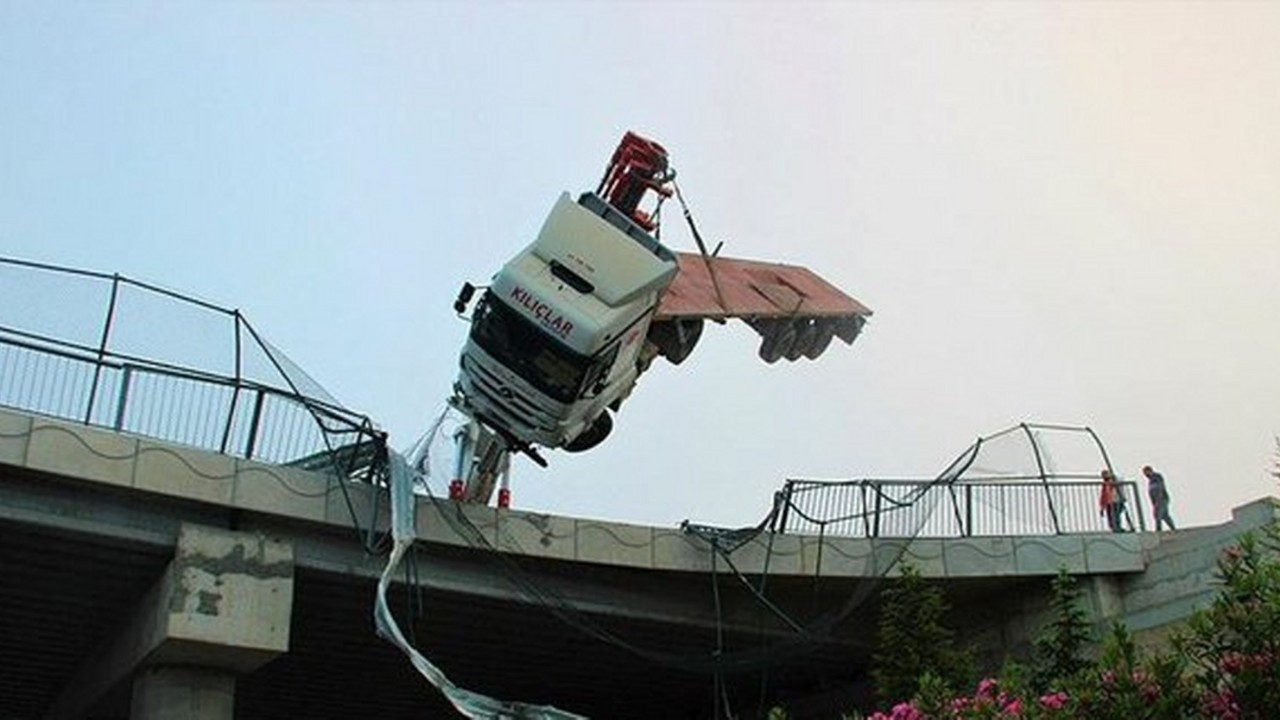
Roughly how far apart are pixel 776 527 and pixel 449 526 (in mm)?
4809

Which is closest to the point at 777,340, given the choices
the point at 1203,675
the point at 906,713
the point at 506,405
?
the point at 506,405

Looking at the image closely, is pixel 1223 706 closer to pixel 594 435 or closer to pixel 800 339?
pixel 594 435

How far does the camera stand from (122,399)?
14680 mm

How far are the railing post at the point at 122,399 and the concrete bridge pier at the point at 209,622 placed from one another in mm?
1322

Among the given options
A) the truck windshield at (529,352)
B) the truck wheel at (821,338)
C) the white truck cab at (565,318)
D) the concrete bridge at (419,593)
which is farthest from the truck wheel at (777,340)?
the truck windshield at (529,352)

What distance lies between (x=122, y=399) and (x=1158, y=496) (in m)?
15.5

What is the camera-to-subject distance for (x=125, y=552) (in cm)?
1535

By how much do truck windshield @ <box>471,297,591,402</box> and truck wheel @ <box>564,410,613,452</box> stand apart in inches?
68.4

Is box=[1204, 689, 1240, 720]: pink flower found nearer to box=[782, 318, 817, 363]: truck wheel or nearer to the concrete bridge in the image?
the concrete bridge

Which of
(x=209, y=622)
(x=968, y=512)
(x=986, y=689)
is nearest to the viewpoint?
(x=986, y=689)

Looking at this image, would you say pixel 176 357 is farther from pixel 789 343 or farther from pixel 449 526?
pixel 789 343

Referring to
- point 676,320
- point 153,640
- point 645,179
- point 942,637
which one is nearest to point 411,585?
point 153,640

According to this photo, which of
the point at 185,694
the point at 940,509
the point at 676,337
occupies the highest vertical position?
the point at 676,337

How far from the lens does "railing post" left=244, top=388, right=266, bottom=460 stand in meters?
15.4
